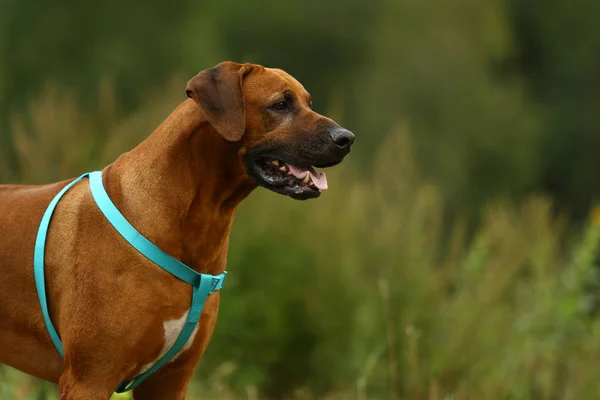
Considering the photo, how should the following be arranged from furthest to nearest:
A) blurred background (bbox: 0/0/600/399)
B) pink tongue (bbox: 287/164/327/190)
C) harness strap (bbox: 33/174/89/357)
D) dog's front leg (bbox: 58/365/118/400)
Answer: blurred background (bbox: 0/0/600/399) → pink tongue (bbox: 287/164/327/190) → harness strap (bbox: 33/174/89/357) → dog's front leg (bbox: 58/365/118/400)

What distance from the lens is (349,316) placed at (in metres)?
6.95

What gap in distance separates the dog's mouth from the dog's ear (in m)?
0.18

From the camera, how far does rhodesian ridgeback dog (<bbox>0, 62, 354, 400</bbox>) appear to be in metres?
3.65

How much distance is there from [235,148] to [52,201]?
752 mm

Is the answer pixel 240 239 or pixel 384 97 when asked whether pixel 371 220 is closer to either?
pixel 240 239

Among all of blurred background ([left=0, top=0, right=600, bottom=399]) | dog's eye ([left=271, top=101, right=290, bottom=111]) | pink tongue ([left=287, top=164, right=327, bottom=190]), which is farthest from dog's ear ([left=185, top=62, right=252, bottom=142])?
blurred background ([left=0, top=0, right=600, bottom=399])

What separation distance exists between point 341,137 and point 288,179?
0.85ft

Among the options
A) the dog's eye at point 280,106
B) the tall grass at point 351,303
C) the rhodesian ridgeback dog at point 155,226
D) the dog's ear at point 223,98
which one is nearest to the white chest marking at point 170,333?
the rhodesian ridgeback dog at point 155,226

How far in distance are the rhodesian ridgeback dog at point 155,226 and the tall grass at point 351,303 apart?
98.9 inches

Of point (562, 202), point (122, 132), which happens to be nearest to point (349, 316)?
point (122, 132)

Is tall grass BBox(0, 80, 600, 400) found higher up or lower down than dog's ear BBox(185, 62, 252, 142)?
lower down

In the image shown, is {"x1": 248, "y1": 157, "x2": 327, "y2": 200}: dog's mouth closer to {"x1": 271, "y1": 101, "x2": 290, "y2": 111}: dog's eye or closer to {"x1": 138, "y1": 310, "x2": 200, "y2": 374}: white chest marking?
{"x1": 271, "y1": 101, "x2": 290, "y2": 111}: dog's eye

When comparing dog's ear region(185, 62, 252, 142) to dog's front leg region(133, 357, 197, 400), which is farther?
dog's front leg region(133, 357, 197, 400)

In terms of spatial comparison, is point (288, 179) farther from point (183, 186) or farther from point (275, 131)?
point (183, 186)
